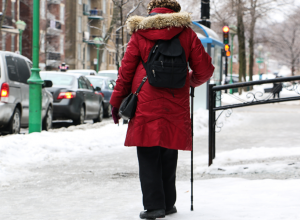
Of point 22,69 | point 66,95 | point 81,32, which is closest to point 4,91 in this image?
point 22,69

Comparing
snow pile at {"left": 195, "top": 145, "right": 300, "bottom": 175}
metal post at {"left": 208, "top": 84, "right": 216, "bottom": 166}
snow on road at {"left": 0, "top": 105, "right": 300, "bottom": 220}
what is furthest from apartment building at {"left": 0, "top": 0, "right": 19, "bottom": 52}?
metal post at {"left": 208, "top": 84, "right": 216, "bottom": 166}

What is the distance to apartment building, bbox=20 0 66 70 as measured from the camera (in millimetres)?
52688

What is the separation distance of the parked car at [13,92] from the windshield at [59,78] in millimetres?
2799

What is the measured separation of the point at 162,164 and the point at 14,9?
149ft

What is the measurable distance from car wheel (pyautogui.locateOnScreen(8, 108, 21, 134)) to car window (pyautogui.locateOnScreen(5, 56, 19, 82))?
0.63 m

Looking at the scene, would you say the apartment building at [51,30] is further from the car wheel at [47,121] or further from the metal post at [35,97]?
the metal post at [35,97]

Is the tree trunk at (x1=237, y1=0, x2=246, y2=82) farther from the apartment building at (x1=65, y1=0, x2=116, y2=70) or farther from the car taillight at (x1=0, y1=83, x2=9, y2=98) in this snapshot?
the car taillight at (x1=0, y1=83, x2=9, y2=98)

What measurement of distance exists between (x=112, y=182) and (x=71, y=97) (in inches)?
334

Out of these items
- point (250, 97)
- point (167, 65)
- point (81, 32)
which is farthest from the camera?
point (81, 32)

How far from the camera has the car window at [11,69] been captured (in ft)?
36.5

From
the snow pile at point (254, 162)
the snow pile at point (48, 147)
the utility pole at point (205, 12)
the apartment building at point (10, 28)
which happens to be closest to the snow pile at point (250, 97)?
the snow pile at point (254, 162)

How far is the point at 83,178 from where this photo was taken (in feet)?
23.0

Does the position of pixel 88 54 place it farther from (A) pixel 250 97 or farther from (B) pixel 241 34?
(A) pixel 250 97

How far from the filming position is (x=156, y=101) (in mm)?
4359
